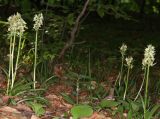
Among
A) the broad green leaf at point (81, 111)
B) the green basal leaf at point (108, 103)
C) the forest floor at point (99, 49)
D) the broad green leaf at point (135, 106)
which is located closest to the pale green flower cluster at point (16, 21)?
the forest floor at point (99, 49)

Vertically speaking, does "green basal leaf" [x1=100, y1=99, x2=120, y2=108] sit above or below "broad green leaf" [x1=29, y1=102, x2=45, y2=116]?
below

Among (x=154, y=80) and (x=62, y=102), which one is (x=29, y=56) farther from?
(x=154, y=80)

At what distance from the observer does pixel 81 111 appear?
4.40 metres

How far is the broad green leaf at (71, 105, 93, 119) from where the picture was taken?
14.1 feet

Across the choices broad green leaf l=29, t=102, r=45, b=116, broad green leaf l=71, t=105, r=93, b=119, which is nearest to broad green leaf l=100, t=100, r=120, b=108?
broad green leaf l=71, t=105, r=93, b=119

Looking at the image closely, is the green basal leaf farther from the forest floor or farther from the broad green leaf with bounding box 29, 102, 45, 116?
the broad green leaf with bounding box 29, 102, 45, 116

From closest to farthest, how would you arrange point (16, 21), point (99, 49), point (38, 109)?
point (38, 109) → point (16, 21) → point (99, 49)

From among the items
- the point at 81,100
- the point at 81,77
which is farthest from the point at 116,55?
the point at 81,100

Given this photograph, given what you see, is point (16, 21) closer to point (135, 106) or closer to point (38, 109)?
point (38, 109)

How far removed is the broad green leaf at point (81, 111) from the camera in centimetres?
431

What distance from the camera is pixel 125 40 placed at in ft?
33.1

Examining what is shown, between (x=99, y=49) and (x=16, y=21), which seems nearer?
(x=16, y=21)

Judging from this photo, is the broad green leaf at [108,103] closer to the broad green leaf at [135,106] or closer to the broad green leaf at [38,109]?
the broad green leaf at [135,106]

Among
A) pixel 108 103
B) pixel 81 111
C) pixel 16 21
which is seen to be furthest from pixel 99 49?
pixel 81 111
